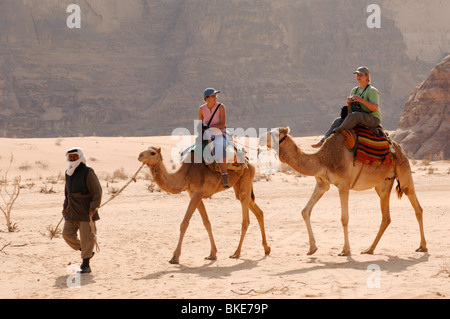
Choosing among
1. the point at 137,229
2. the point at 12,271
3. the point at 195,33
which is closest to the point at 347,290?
the point at 12,271

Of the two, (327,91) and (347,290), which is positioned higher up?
(327,91)

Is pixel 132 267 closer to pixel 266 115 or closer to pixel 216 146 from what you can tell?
pixel 216 146

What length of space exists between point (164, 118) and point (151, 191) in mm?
61794

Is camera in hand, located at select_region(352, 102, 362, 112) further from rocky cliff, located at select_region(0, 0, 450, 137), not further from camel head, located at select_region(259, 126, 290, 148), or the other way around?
rocky cliff, located at select_region(0, 0, 450, 137)

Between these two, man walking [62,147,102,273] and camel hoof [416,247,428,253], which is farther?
camel hoof [416,247,428,253]

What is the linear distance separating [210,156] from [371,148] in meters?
2.48

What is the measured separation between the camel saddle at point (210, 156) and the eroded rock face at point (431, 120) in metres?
26.6

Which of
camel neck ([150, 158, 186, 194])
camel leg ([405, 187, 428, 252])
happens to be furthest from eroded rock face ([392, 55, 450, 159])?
camel neck ([150, 158, 186, 194])

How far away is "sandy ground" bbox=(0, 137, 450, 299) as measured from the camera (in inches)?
271

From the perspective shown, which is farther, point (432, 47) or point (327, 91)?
point (432, 47)

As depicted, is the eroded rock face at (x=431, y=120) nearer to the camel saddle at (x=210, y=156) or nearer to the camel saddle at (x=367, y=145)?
the camel saddle at (x=367, y=145)

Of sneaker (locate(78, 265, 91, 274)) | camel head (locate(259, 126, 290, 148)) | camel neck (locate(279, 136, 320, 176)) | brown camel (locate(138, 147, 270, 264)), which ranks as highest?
camel head (locate(259, 126, 290, 148))
